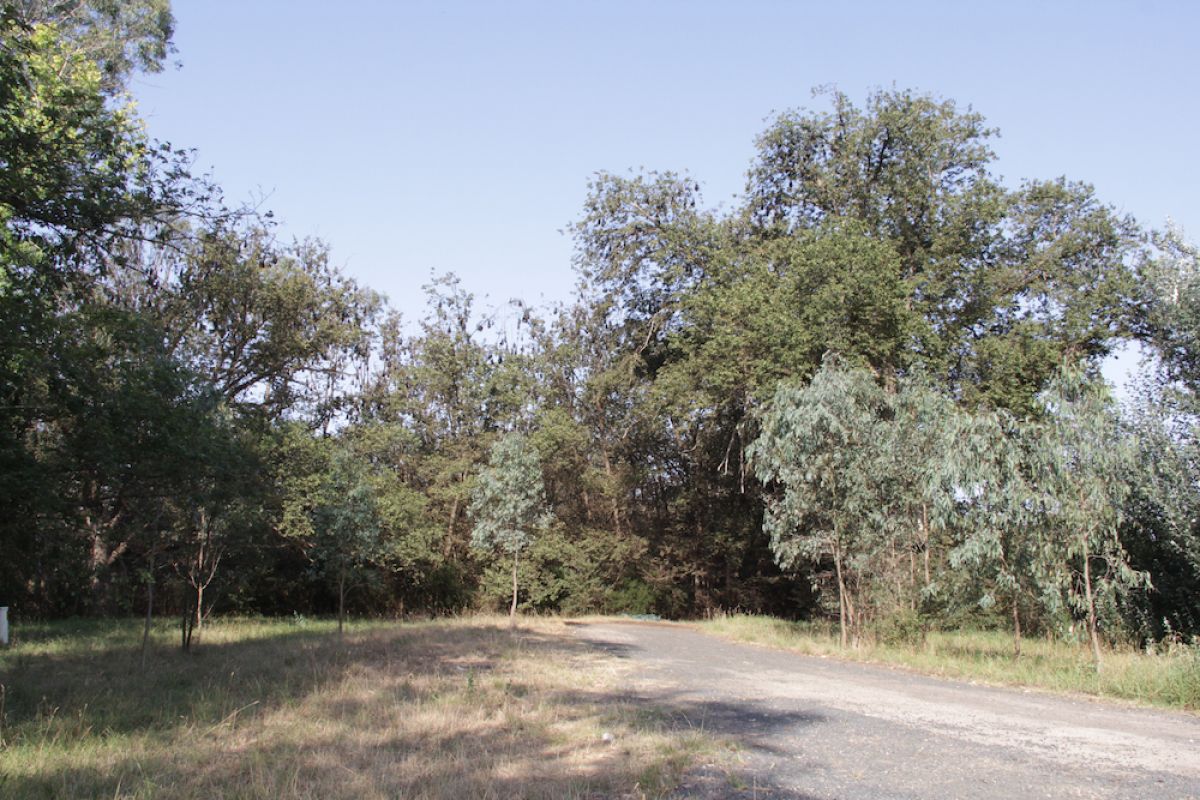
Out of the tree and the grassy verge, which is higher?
the tree

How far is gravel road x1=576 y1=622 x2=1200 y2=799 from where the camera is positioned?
5.37m

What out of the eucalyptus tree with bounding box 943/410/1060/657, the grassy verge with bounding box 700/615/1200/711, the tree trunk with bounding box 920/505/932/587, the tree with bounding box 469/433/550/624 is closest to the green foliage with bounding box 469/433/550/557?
the tree with bounding box 469/433/550/624

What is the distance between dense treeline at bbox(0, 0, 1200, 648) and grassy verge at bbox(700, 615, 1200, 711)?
2.06 ft

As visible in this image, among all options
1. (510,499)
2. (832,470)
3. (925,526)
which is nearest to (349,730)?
(832,470)

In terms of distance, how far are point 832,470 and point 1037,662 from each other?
17.6 ft

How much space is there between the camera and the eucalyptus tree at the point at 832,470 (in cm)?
1664

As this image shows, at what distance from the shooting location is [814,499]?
17078 mm

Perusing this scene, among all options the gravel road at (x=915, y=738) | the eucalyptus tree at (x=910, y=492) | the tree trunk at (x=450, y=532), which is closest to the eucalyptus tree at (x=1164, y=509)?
the eucalyptus tree at (x=910, y=492)

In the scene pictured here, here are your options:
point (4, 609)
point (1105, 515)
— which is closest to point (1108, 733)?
point (1105, 515)

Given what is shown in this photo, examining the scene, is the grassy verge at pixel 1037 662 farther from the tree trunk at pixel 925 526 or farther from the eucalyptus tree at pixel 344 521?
the eucalyptus tree at pixel 344 521

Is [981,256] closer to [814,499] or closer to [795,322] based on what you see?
[795,322]

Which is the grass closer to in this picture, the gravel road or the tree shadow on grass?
the tree shadow on grass

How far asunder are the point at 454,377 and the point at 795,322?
17416mm

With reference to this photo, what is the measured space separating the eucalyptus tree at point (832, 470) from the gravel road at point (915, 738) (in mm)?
4867
